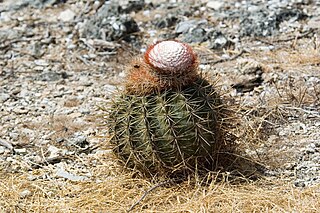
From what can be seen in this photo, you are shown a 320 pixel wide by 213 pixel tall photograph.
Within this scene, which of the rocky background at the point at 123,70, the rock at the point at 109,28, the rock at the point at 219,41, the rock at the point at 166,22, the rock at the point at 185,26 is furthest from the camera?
the rock at the point at 166,22

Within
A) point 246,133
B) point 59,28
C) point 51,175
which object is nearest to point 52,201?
point 51,175

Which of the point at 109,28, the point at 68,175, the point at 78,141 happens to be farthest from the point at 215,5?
the point at 68,175

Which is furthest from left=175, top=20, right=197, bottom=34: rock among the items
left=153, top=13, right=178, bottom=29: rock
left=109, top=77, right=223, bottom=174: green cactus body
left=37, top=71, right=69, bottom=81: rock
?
left=109, top=77, right=223, bottom=174: green cactus body

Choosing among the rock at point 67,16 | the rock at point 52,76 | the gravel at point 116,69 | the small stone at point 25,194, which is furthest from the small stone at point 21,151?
the rock at point 67,16

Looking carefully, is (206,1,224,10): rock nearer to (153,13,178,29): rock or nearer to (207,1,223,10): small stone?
(207,1,223,10): small stone

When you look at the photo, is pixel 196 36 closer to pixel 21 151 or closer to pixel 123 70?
pixel 123 70

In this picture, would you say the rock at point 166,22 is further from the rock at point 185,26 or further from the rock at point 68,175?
the rock at point 68,175
